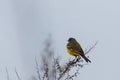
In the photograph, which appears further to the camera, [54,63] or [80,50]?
[80,50]

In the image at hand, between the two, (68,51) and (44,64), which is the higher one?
(44,64)

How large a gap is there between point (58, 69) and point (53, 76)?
393mm

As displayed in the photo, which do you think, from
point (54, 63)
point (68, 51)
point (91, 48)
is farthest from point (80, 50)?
point (54, 63)

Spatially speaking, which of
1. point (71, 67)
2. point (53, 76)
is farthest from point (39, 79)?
point (71, 67)

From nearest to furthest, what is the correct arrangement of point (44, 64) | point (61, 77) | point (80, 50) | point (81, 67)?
point (61, 77), point (44, 64), point (81, 67), point (80, 50)

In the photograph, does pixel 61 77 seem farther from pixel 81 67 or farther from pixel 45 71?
pixel 81 67

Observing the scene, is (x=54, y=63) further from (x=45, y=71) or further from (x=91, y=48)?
(x=91, y=48)

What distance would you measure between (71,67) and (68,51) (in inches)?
147

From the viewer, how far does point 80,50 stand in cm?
953

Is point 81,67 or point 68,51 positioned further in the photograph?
point 68,51

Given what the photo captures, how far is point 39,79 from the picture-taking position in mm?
5359

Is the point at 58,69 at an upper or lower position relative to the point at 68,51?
upper

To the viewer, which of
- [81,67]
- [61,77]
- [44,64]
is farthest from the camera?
[81,67]

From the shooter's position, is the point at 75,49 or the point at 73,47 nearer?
the point at 75,49
